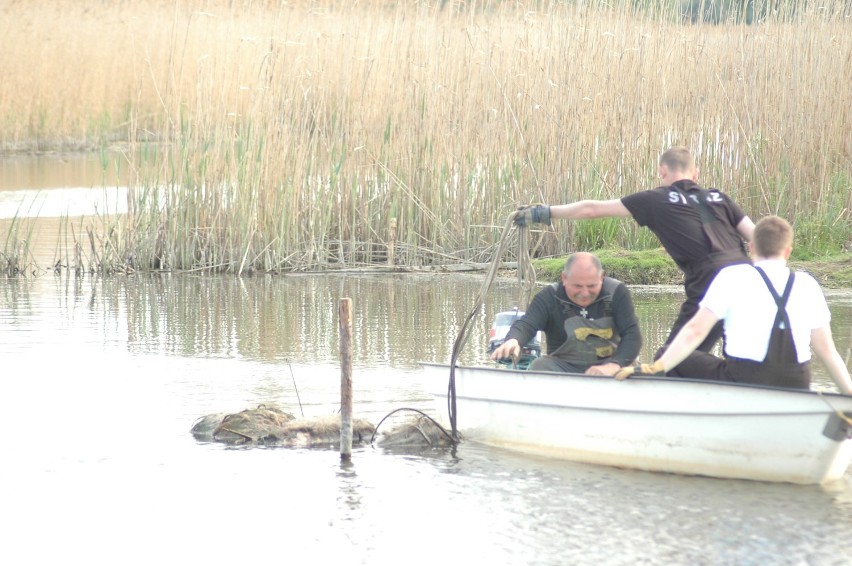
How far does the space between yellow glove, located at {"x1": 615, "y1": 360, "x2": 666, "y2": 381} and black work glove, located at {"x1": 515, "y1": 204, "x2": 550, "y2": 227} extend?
1022 mm

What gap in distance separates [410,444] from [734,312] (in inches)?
82.2

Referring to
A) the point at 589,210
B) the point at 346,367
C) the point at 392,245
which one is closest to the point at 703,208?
the point at 589,210

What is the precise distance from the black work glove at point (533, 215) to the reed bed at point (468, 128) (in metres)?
5.38

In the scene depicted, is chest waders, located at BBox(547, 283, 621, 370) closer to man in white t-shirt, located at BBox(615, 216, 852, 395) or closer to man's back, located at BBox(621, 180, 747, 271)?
man's back, located at BBox(621, 180, 747, 271)

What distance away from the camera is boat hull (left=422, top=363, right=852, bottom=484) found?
21.2ft

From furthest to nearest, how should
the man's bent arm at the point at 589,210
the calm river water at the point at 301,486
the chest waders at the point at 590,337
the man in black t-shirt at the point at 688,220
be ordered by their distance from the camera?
the chest waders at the point at 590,337 → the man's bent arm at the point at 589,210 → the man in black t-shirt at the point at 688,220 → the calm river water at the point at 301,486

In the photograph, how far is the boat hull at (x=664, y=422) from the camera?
6473mm

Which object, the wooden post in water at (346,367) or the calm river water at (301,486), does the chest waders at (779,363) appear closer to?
the calm river water at (301,486)

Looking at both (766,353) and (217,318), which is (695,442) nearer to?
(766,353)

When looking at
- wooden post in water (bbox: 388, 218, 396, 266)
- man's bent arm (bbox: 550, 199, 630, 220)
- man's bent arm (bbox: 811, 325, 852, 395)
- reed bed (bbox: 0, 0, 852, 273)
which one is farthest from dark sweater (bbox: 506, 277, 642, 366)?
wooden post in water (bbox: 388, 218, 396, 266)

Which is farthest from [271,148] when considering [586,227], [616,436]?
[616,436]

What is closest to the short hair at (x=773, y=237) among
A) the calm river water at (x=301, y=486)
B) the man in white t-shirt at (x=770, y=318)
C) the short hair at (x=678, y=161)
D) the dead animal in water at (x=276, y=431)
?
the man in white t-shirt at (x=770, y=318)

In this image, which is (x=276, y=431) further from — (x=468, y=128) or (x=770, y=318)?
(x=468, y=128)

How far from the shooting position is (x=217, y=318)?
11.6 meters
